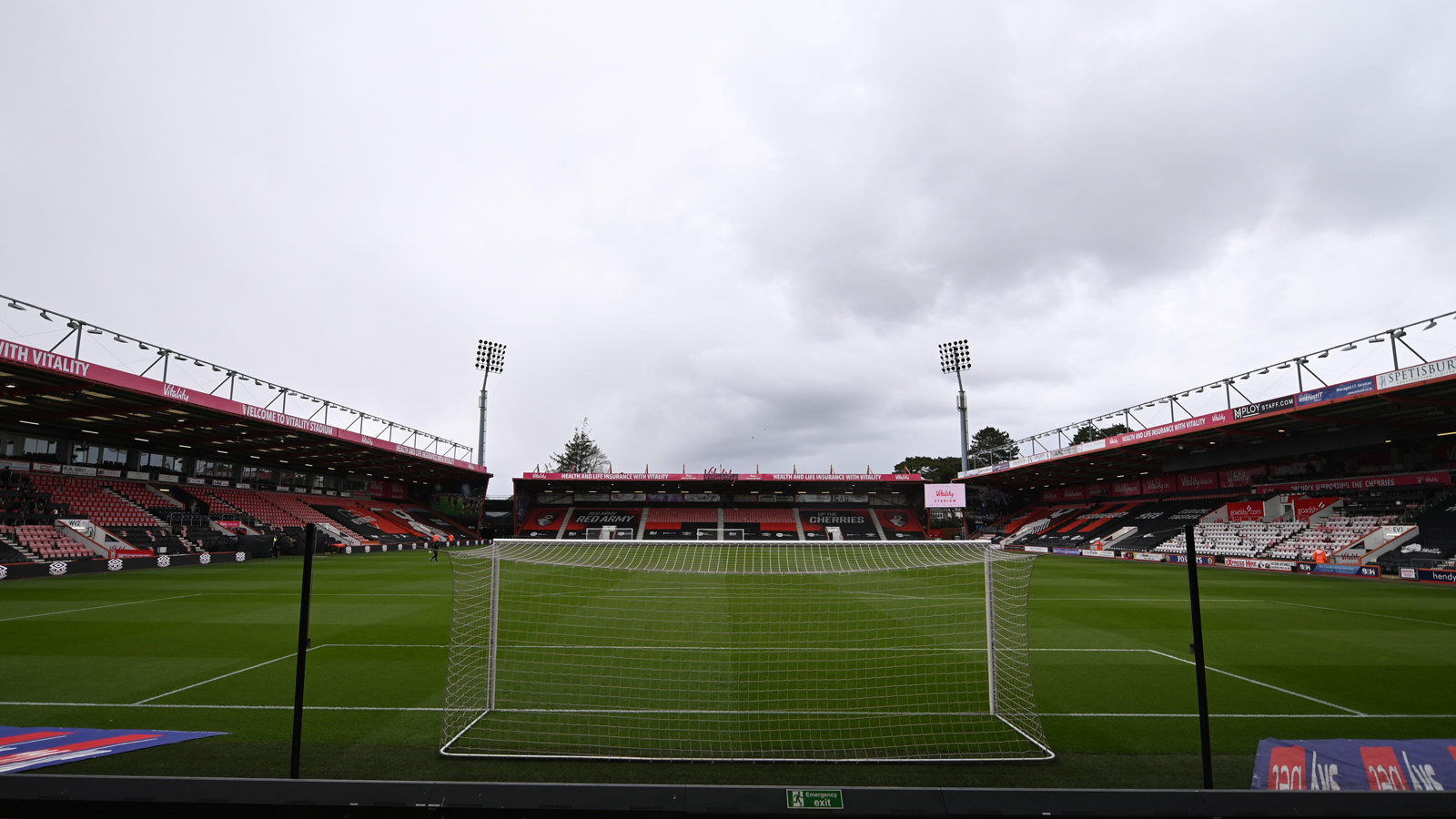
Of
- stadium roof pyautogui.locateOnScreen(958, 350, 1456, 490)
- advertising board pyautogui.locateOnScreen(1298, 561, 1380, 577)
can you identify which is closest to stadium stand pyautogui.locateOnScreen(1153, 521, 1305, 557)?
advertising board pyautogui.locateOnScreen(1298, 561, 1380, 577)

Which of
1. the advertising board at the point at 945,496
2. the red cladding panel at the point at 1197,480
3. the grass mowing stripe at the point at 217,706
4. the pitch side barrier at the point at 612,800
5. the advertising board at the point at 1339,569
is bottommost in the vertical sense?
the advertising board at the point at 1339,569

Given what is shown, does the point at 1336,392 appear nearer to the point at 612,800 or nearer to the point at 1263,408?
the point at 1263,408

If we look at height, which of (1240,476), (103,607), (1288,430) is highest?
(1288,430)

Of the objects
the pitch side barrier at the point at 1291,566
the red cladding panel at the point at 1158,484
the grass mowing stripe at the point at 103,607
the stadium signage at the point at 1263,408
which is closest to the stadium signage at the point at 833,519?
the pitch side barrier at the point at 1291,566

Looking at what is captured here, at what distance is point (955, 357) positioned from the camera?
48.3 m

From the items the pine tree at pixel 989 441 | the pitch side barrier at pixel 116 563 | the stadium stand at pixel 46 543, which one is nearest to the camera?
the pitch side barrier at pixel 116 563

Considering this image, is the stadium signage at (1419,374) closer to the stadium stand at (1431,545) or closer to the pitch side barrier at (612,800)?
the stadium stand at (1431,545)

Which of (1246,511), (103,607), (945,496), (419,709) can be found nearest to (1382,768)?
(419,709)

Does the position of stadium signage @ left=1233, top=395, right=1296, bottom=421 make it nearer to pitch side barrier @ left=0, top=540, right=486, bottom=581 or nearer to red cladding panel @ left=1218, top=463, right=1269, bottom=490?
red cladding panel @ left=1218, top=463, right=1269, bottom=490

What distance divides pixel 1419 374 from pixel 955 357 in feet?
99.9

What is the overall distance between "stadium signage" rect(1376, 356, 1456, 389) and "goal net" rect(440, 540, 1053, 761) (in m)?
16.2

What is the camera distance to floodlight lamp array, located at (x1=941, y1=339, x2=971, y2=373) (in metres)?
47.9

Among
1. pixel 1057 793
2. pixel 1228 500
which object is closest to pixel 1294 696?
pixel 1057 793

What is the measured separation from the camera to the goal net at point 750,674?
5.43 metres
